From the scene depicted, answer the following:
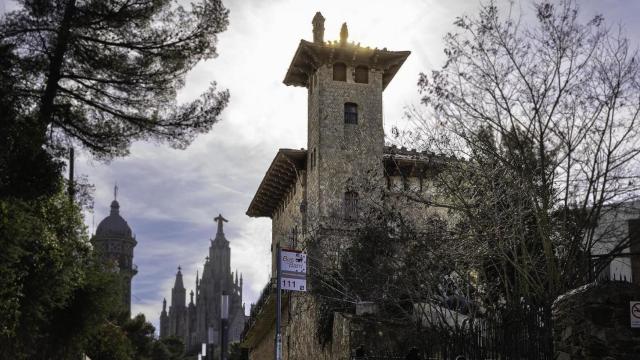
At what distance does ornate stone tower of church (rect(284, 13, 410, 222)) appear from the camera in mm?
33406

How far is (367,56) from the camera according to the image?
3522 cm

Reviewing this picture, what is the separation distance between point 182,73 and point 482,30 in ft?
24.9

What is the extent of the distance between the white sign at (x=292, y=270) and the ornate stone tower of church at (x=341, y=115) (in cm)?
2147

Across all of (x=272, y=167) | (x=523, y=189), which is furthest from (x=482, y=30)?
(x=272, y=167)

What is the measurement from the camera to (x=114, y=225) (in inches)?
5344

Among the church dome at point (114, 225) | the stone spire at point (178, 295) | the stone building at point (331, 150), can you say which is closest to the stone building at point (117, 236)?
the church dome at point (114, 225)

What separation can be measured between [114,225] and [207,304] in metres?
21.8

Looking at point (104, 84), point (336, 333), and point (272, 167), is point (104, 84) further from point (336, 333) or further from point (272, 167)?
point (272, 167)

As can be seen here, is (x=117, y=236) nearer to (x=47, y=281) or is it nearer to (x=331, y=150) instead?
(x=331, y=150)

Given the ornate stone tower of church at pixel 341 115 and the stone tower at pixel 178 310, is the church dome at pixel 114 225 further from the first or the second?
the ornate stone tower of church at pixel 341 115

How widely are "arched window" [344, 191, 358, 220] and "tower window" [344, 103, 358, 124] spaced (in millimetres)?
3444

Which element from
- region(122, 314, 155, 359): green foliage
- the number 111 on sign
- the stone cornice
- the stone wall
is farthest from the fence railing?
region(122, 314, 155, 359): green foliage

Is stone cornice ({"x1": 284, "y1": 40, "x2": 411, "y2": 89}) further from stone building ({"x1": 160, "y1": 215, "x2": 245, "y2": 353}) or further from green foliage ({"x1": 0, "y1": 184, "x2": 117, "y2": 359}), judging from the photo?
stone building ({"x1": 160, "y1": 215, "x2": 245, "y2": 353})

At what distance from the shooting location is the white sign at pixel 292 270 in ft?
35.6
